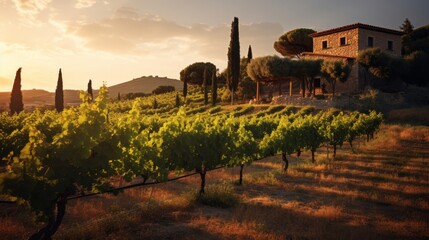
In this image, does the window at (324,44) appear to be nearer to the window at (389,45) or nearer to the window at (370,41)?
the window at (370,41)

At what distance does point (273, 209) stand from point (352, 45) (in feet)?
135

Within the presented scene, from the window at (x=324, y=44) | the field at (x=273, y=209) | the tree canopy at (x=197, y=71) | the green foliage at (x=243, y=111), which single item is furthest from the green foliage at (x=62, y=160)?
the tree canopy at (x=197, y=71)

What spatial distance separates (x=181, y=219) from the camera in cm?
1016

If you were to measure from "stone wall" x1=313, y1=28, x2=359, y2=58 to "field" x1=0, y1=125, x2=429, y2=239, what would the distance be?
3054 cm

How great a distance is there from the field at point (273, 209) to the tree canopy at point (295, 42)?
46261 millimetres

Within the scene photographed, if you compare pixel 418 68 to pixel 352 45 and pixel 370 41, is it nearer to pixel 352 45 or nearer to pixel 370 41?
pixel 370 41

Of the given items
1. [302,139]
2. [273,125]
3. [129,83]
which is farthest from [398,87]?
[129,83]

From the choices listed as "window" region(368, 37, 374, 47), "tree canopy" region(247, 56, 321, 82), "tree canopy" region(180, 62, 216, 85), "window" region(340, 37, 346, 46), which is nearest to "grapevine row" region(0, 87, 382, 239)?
"tree canopy" region(247, 56, 321, 82)

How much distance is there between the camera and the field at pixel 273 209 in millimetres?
8836

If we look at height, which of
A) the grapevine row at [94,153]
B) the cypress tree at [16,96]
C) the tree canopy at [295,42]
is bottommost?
the grapevine row at [94,153]

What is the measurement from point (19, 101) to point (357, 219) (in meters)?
38.0

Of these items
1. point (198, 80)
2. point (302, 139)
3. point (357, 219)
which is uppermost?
point (198, 80)

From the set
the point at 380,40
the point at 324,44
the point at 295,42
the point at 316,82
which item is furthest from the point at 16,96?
the point at 380,40

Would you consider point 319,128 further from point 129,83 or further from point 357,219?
point 129,83
